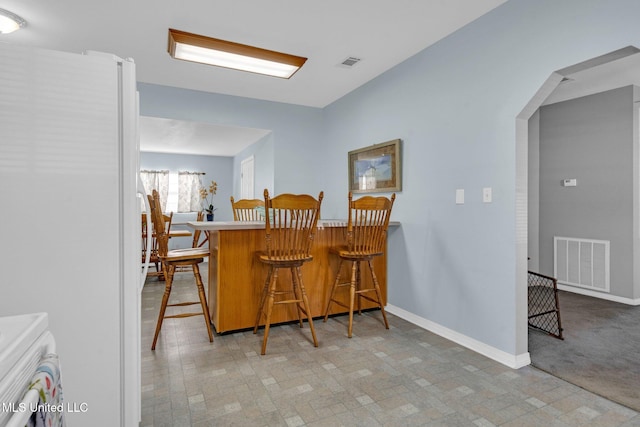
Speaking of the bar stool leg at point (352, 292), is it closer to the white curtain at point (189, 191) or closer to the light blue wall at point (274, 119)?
the light blue wall at point (274, 119)

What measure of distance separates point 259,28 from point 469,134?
1835 mm

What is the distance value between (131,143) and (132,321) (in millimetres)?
705

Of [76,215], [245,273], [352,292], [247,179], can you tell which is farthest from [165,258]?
[247,179]

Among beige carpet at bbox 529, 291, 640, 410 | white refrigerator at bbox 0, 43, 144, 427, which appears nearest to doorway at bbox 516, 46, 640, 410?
beige carpet at bbox 529, 291, 640, 410

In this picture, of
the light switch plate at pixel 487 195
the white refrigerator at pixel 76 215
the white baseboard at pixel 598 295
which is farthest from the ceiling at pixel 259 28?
the white baseboard at pixel 598 295

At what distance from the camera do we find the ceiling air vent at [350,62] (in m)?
3.25

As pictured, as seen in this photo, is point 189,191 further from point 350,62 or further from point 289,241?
point 289,241

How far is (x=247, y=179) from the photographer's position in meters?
6.53

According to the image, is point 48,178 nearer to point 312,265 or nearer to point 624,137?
point 312,265

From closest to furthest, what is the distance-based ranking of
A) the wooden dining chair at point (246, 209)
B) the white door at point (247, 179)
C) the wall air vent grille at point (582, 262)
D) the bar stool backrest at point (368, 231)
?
the bar stool backrest at point (368, 231) → the wooden dining chair at point (246, 209) → the wall air vent grille at point (582, 262) → the white door at point (247, 179)

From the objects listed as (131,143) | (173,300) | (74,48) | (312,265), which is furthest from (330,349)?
(74,48)

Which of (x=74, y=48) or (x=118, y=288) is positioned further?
(x=74, y=48)

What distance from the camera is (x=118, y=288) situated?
1.33m

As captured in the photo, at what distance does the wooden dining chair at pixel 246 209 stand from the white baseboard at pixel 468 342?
1.79m
